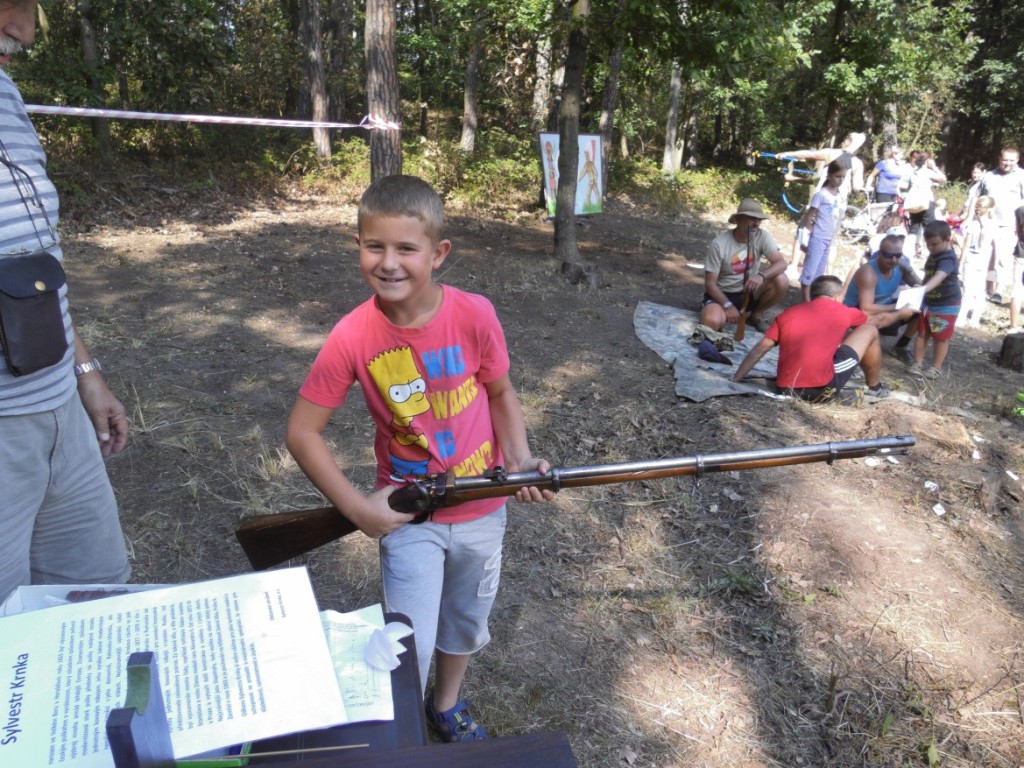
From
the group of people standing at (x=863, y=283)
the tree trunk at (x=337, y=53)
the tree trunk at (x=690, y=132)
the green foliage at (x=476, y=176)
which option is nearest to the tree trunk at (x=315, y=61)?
the green foliage at (x=476, y=176)

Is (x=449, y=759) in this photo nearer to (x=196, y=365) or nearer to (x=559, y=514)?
(x=559, y=514)

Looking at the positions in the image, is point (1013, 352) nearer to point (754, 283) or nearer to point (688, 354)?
point (754, 283)

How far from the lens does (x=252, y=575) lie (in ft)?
4.54

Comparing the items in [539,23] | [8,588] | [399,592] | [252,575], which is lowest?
[399,592]

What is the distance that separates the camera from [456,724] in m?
2.71

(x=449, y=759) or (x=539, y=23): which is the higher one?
(x=539, y=23)

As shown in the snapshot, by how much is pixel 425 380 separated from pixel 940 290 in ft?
23.2

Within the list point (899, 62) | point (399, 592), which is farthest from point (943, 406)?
point (899, 62)

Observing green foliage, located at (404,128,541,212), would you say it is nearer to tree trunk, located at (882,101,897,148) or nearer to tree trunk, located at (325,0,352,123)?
tree trunk, located at (325,0,352,123)

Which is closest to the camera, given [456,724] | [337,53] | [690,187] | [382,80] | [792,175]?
[456,724]

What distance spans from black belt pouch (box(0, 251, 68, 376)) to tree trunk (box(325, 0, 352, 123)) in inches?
696

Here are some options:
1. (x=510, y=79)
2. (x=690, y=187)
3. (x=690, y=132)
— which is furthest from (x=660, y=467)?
(x=690, y=132)

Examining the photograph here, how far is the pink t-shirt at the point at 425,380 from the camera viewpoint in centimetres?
204

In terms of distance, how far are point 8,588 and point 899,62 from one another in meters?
20.3
